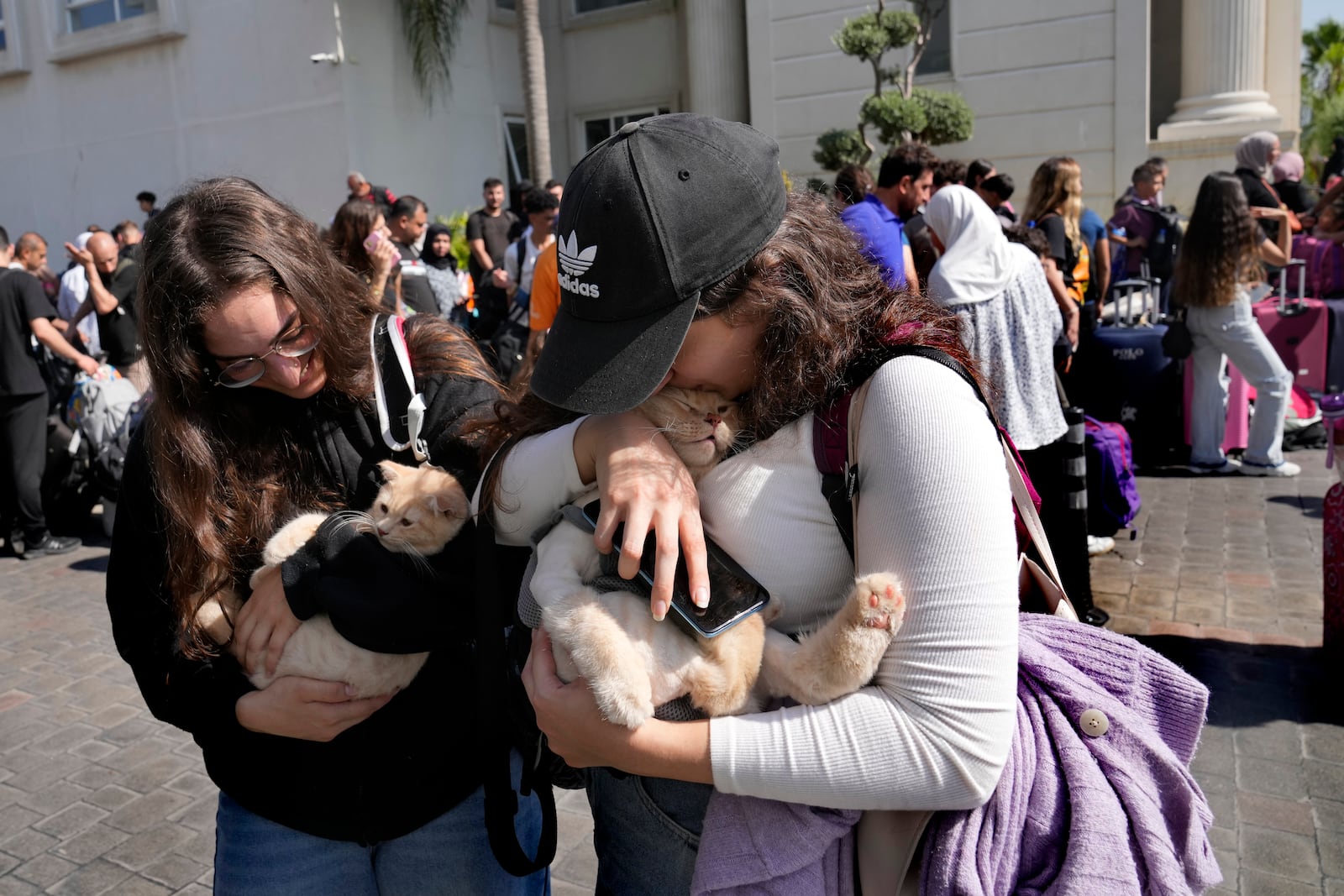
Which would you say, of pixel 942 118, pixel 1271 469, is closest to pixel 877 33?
pixel 942 118

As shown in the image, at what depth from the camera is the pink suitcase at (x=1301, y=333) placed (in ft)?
26.8

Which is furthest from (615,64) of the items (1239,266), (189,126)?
(1239,266)

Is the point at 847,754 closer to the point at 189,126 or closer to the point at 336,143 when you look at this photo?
the point at 336,143

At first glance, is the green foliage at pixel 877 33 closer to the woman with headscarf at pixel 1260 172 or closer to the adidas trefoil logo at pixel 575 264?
the woman with headscarf at pixel 1260 172

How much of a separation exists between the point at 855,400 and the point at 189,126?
60.3 ft

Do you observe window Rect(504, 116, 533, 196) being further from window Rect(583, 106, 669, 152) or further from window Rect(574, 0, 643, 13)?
window Rect(574, 0, 643, 13)

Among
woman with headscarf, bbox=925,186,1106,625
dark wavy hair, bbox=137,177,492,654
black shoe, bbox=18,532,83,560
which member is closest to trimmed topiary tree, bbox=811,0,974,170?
woman with headscarf, bbox=925,186,1106,625

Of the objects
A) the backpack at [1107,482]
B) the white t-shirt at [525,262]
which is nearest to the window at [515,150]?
the white t-shirt at [525,262]

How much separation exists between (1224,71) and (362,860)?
55.1 feet

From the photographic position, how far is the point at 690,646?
1375 mm

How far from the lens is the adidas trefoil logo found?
1.36 metres

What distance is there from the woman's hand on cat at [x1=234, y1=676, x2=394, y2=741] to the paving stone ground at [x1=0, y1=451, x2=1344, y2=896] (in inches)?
72.2

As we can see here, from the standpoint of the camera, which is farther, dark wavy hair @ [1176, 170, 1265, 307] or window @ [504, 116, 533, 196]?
window @ [504, 116, 533, 196]

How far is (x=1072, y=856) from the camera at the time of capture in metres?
1.24
